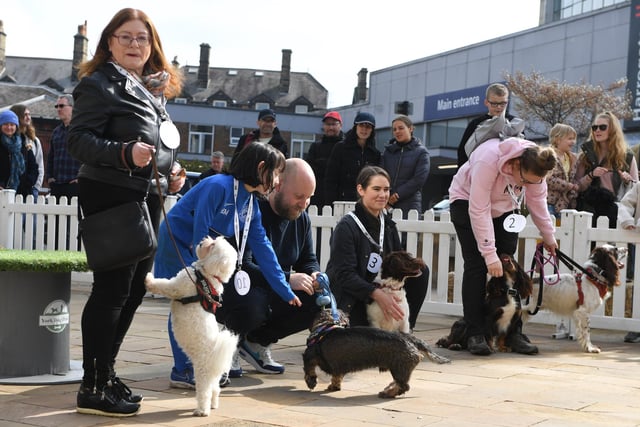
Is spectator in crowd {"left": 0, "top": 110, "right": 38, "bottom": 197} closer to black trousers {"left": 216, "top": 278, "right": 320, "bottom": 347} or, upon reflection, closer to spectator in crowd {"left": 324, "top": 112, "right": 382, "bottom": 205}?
spectator in crowd {"left": 324, "top": 112, "right": 382, "bottom": 205}

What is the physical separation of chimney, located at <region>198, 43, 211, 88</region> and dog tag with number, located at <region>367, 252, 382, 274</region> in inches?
3237

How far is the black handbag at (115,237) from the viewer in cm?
408

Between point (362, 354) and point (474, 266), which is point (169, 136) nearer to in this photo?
point (362, 354)

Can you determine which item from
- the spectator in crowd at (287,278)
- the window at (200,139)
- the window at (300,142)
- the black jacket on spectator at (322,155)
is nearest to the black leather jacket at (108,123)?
the spectator in crowd at (287,278)

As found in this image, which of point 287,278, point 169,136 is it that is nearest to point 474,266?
point 287,278

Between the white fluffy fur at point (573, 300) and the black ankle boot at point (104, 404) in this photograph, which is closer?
the black ankle boot at point (104, 404)

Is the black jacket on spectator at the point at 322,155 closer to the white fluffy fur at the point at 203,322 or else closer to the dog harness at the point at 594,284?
the dog harness at the point at 594,284

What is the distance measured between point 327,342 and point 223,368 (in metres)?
0.79

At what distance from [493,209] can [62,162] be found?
6359mm

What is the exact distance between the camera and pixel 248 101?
3455 inches

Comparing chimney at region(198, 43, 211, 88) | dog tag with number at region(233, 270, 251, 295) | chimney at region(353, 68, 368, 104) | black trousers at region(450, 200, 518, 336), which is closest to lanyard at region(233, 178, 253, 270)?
dog tag with number at region(233, 270, 251, 295)

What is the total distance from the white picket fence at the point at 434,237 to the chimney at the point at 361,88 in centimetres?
7391

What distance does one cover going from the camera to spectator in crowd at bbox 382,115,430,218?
30.9ft

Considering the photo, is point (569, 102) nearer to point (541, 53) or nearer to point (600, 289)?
point (541, 53)
